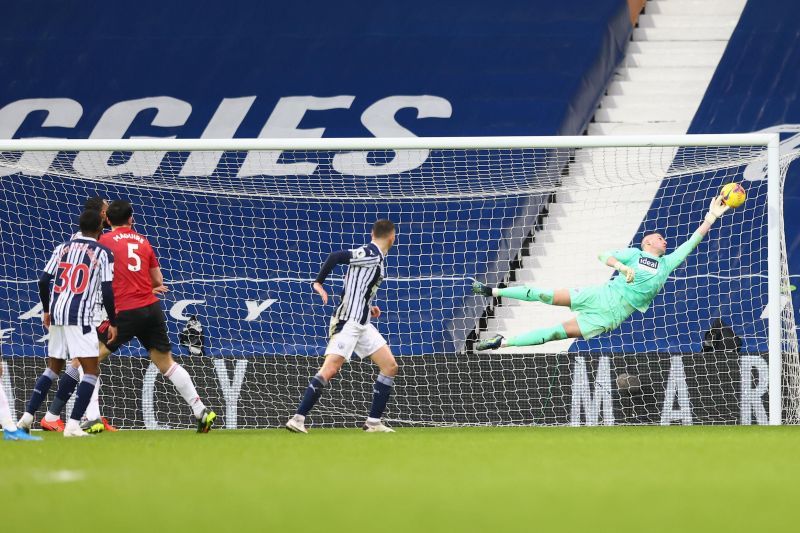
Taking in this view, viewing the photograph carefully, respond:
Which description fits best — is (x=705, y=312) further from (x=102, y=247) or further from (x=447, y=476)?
(x=447, y=476)

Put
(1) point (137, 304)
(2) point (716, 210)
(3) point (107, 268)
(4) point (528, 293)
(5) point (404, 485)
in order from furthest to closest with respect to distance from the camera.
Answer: (4) point (528, 293)
(2) point (716, 210)
(1) point (137, 304)
(3) point (107, 268)
(5) point (404, 485)

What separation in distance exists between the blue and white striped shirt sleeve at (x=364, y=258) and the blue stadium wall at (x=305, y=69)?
546cm

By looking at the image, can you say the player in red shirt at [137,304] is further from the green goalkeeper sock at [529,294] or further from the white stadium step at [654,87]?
the white stadium step at [654,87]

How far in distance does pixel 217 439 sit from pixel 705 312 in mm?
6783

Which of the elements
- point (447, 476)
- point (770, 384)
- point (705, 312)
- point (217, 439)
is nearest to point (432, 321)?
point (705, 312)

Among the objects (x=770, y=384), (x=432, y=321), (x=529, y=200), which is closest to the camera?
(x=770, y=384)

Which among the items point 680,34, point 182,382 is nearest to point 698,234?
point 182,382

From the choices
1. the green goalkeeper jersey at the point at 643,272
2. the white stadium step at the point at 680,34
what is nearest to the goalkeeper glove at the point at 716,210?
the green goalkeeper jersey at the point at 643,272

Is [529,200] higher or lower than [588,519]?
higher

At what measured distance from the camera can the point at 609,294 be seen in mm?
10242

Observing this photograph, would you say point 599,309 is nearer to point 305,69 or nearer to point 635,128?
point 635,128

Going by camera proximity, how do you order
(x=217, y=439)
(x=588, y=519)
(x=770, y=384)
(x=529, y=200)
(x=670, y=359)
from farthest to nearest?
(x=529, y=200) → (x=670, y=359) → (x=770, y=384) → (x=217, y=439) → (x=588, y=519)

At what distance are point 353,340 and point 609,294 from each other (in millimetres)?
2693

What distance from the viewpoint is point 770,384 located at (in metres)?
9.71
